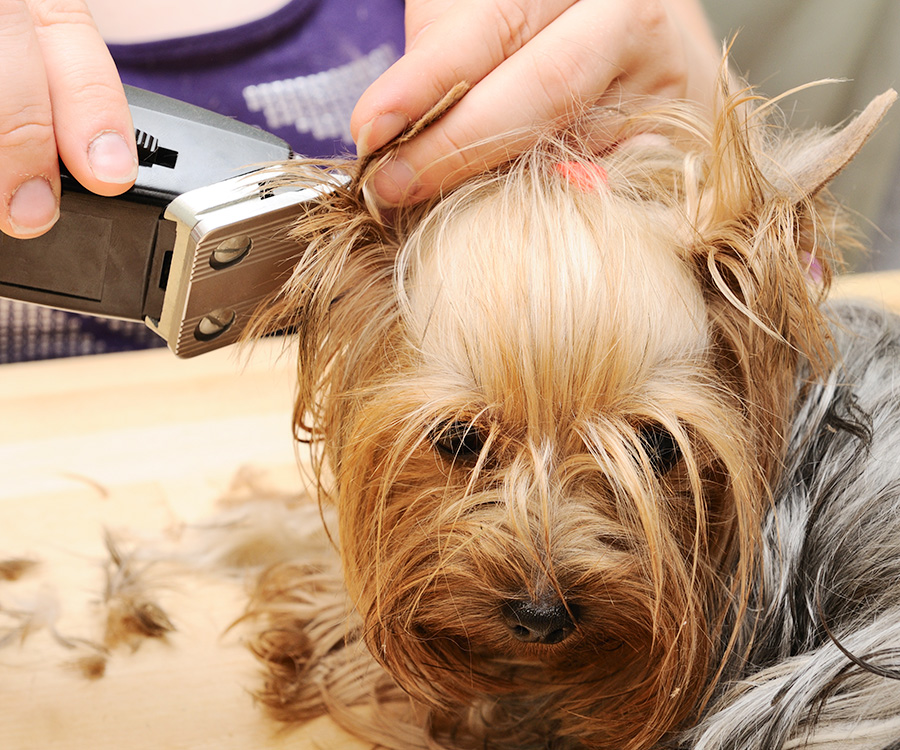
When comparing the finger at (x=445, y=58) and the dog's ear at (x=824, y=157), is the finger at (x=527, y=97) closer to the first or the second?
the finger at (x=445, y=58)

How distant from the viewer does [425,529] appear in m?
0.63

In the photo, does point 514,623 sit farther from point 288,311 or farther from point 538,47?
point 538,47

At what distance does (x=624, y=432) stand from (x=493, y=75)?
0.26 meters

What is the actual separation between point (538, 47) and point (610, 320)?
0.21m

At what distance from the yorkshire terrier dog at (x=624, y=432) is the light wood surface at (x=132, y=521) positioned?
16 centimetres

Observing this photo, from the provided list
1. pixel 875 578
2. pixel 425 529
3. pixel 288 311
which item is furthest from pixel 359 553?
pixel 875 578

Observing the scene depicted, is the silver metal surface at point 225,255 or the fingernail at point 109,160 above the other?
the fingernail at point 109,160

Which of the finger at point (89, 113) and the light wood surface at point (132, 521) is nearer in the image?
the finger at point (89, 113)

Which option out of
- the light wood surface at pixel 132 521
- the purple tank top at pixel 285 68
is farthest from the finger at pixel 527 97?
the purple tank top at pixel 285 68

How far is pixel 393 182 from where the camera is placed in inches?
23.8

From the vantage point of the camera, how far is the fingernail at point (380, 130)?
0.58 metres

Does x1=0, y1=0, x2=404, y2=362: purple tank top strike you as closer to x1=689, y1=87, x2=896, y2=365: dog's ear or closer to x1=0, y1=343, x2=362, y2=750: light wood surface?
x1=0, y1=343, x2=362, y2=750: light wood surface

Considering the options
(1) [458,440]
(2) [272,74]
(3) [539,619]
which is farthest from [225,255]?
(2) [272,74]

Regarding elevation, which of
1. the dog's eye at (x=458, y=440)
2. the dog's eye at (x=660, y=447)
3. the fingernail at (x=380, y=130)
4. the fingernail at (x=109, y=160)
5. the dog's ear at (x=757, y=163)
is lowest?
the dog's eye at (x=458, y=440)
